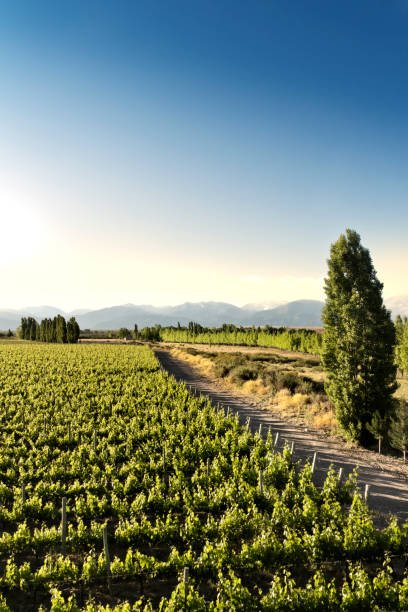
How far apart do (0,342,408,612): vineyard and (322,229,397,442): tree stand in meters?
5.98

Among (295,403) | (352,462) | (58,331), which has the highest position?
(58,331)

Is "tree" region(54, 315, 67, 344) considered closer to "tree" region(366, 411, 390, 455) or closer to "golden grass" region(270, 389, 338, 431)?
"golden grass" region(270, 389, 338, 431)

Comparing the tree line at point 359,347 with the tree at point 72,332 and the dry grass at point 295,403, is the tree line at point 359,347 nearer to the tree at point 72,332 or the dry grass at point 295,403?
the dry grass at point 295,403

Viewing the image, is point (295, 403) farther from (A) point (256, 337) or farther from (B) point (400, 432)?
(A) point (256, 337)

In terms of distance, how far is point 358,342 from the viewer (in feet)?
61.6

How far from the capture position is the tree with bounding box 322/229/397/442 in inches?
726

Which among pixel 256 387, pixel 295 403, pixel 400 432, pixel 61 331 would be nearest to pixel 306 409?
pixel 295 403

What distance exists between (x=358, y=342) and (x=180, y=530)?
14.1 metres

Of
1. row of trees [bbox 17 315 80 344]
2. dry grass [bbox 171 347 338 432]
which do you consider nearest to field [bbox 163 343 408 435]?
dry grass [bbox 171 347 338 432]

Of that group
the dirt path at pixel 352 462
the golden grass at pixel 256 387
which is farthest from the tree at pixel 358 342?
the golden grass at pixel 256 387

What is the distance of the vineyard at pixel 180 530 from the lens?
23.5ft

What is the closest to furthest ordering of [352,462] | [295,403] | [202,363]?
[352,462]
[295,403]
[202,363]

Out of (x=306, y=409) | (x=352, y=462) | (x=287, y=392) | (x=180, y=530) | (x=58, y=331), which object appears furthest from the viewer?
(x=58, y=331)

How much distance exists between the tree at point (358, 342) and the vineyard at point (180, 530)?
5983mm
